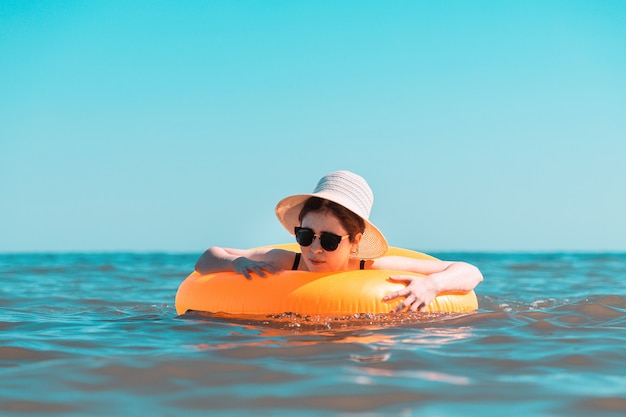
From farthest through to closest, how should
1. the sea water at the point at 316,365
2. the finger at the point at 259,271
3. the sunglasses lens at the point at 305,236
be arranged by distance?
1. the finger at the point at 259,271
2. the sunglasses lens at the point at 305,236
3. the sea water at the point at 316,365

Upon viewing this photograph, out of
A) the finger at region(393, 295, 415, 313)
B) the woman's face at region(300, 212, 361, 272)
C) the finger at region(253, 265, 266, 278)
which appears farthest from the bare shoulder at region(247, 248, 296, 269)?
the finger at region(393, 295, 415, 313)

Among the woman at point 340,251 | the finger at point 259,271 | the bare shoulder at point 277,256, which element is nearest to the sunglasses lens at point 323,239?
the woman at point 340,251

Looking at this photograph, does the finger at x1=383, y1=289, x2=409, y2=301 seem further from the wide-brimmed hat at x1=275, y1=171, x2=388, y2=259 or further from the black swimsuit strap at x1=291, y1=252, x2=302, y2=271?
the black swimsuit strap at x1=291, y1=252, x2=302, y2=271

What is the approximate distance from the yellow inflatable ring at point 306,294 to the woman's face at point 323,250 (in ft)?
0.41

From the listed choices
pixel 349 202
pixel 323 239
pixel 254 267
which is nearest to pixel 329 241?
pixel 323 239

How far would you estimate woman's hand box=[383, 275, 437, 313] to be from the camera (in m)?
4.43

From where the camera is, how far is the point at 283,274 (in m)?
4.65

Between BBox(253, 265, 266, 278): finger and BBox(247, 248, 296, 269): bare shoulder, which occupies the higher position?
BBox(247, 248, 296, 269): bare shoulder

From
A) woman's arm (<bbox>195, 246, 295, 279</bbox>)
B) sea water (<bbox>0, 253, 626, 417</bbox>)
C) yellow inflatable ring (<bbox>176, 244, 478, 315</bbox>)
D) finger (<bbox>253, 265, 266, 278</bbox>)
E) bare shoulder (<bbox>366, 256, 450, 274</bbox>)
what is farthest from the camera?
bare shoulder (<bbox>366, 256, 450, 274</bbox>)

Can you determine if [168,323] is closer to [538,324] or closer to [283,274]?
[283,274]

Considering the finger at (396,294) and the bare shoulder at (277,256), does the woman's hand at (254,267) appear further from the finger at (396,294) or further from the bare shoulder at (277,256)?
the finger at (396,294)

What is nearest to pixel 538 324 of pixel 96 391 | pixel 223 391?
pixel 223 391

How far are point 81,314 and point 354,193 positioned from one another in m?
2.66

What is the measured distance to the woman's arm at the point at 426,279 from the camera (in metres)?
4.47
